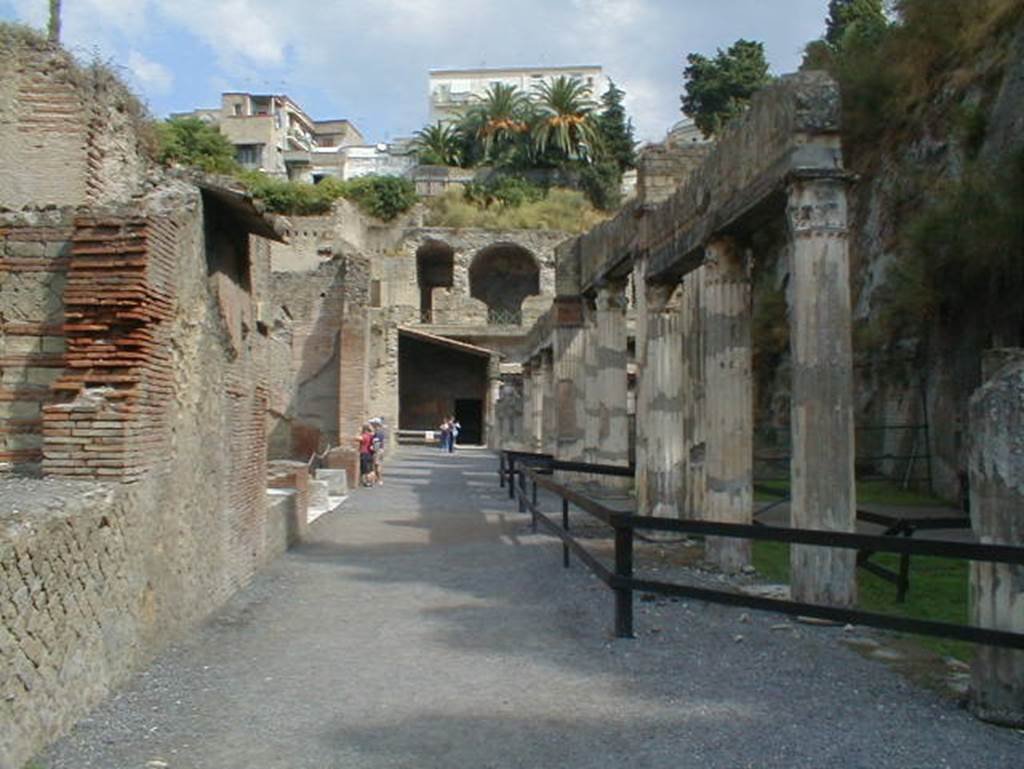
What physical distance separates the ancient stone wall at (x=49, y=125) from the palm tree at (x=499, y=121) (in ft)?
160

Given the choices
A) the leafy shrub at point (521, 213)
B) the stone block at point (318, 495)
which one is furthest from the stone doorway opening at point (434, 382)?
the stone block at point (318, 495)

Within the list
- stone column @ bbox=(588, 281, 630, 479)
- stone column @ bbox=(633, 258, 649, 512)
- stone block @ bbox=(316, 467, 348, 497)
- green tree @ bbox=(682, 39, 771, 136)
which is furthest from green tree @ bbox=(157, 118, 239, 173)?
stone column @ bbox=(633, 258, 649, 512)

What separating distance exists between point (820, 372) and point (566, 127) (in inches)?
1978

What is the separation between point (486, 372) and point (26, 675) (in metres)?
36.8

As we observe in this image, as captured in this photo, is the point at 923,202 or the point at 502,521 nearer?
the point at 502,521

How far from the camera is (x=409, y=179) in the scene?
5444cm

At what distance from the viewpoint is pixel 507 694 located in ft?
17.9

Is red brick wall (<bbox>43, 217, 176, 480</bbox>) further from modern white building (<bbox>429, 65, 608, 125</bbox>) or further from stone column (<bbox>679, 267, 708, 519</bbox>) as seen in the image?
modern white building (<bbox>429, 65, 608, 125</bbox>)

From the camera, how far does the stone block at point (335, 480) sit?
17594mm

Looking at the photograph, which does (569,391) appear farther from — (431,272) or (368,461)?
(431,272)

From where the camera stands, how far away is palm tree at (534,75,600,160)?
184 ft

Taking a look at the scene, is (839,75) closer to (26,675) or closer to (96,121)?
(96,121)

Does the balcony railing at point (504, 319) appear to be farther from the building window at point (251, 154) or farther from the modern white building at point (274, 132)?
the building window at point (251, 154)

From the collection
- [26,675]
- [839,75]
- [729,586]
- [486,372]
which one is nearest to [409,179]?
[486,372]
